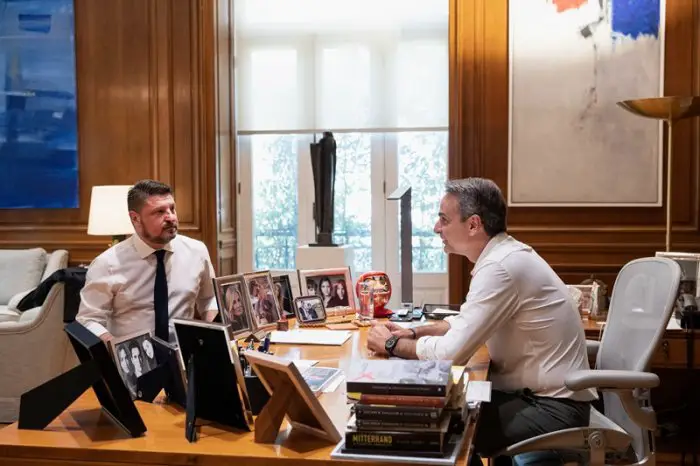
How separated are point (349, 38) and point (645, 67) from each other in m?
1.98

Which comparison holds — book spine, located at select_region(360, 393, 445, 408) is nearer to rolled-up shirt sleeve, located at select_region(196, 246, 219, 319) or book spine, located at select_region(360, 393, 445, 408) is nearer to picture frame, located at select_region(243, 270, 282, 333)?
picture frame, located at select_region(243, 270, 282, 333)

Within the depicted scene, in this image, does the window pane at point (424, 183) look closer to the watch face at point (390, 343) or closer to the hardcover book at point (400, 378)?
the watch face at point (390, 343)

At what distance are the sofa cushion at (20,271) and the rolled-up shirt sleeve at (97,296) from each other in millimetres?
2598

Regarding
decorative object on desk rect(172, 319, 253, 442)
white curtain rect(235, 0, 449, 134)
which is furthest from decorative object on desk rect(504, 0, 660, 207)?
decorative object on desk rect(172, 319, 253, 442)

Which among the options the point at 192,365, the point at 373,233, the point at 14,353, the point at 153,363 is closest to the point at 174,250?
the point at 153,363

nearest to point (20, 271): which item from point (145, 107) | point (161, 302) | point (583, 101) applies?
point (145, 107)

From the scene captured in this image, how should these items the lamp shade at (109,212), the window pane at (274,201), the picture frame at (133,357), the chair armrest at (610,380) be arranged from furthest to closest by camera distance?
the window pane at (274,201)
the lamp shade at (109,212)
the chair armrest at (610,380)
the picture frame at (133,357)

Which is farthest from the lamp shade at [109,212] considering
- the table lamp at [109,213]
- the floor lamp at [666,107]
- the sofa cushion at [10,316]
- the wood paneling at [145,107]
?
the floor lamp at [666,107]

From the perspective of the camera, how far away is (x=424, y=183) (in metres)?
5.16

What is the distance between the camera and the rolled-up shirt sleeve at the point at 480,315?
2090 millimetres

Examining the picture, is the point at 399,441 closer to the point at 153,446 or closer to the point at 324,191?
the point at 153,446

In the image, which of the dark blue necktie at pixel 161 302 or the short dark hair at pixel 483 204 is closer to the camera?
the short dark hair at pixel 483 204

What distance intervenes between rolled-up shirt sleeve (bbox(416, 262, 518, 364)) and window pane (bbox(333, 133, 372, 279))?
3.09 m

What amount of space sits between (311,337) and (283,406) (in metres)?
1.09
